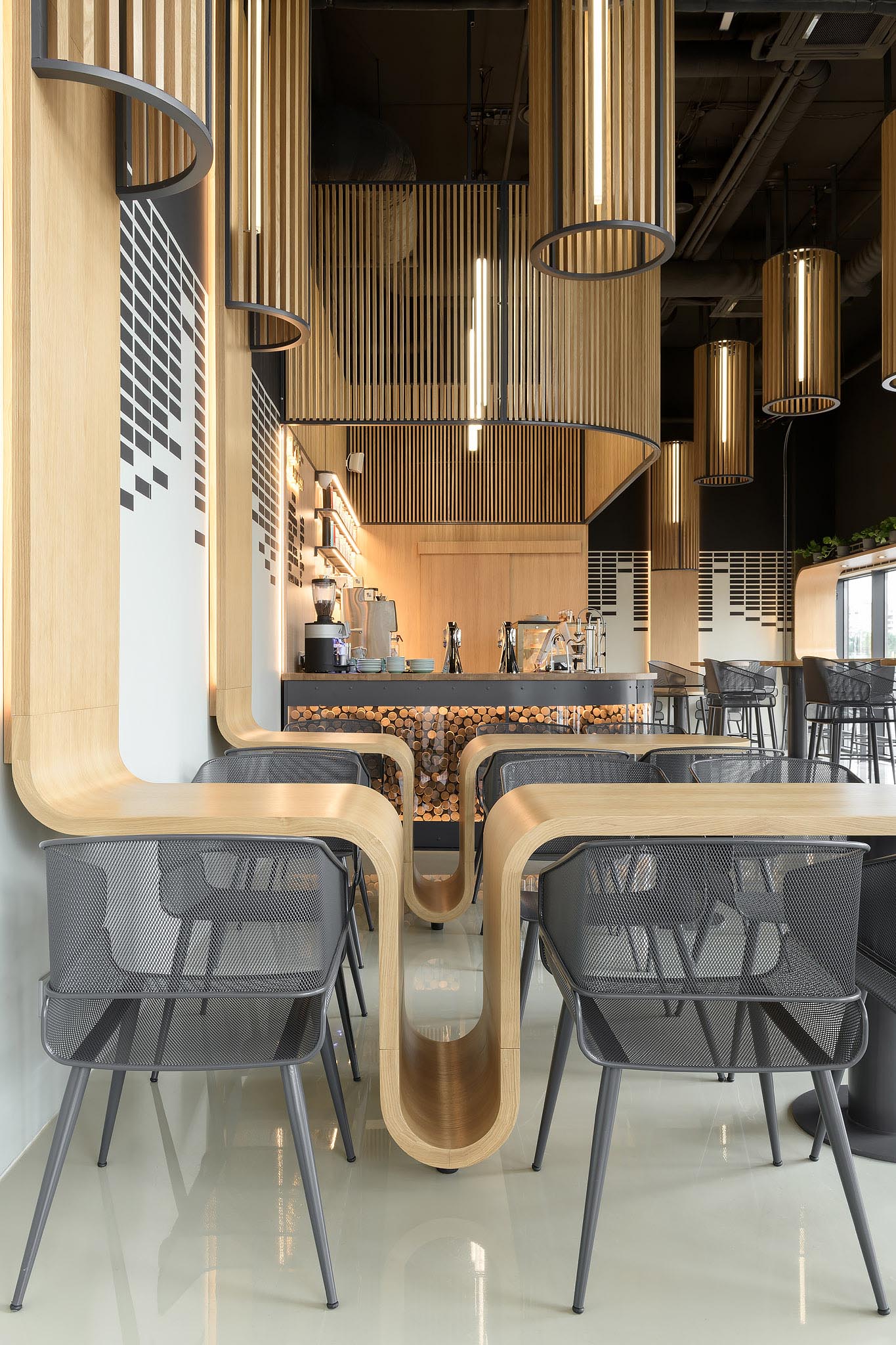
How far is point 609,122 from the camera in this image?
359 cm

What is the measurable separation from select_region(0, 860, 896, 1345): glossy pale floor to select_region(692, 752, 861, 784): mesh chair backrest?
37.9 inches

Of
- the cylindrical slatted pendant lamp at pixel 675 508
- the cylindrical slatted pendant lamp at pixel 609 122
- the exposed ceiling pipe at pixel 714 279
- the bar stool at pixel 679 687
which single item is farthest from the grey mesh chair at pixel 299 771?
the cylindrical slatted pendant lamp at pixel 675 508

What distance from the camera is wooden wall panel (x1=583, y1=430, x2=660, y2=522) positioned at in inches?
268

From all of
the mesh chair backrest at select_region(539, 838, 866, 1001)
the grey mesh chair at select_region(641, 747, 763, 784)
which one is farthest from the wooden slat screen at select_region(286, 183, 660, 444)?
the mesh chair backrest at select_region(539, 838, 866, 1001)

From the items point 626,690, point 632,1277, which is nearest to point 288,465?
point 626,690

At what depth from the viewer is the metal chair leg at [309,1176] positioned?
1.75 meters

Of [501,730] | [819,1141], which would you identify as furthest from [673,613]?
[819,1141]

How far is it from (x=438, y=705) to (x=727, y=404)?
15.2 feet

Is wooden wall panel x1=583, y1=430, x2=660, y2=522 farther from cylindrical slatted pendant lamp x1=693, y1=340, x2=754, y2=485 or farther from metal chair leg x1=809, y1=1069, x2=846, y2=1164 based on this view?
metal chair leg x1=809, y1=1069, x2=846, y2=1164

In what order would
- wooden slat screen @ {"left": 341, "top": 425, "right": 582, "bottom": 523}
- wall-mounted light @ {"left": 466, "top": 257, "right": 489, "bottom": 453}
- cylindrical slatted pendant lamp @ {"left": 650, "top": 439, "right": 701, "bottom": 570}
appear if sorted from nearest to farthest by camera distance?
wall-mounted light @ {"left": 466, "top": 257, "right": 489, "bottom": 453} → wooden slat screen @ {"left": 341, "top": 425, "right": 582, "bottom": 523} → cylindrical slatted pendant lamp @ {"left": 650, "top": 439, "right": 701, "bottom": 570}

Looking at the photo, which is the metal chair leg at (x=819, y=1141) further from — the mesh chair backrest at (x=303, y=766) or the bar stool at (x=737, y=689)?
the bar stool at (x=737, y=689)

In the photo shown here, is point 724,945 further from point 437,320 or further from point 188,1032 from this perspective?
point 437,320

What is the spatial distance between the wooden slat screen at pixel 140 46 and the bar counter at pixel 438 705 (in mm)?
3734

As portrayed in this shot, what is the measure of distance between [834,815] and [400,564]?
889cm
